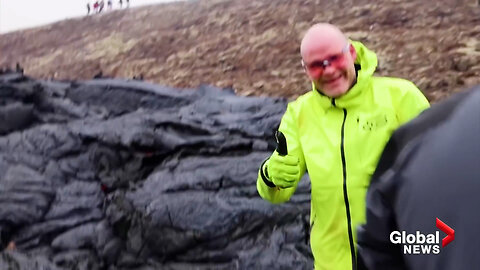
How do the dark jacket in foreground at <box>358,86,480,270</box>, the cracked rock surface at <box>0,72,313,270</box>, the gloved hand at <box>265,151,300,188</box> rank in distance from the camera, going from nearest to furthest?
the dark jacket in foreground at <box>358,86,480,270</box>, the gloved hand at <box>265,151,300,188</box>, the cracked rock surface at <box>0,72,313,270</box>

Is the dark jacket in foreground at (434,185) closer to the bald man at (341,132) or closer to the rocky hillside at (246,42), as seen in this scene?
the bald man at (341,132)

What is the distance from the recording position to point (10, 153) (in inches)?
265

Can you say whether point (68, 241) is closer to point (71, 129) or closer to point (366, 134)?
point (71, 129)

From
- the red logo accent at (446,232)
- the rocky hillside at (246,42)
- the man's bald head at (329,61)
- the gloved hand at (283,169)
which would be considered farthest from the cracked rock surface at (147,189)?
the red logo accent at (446,232)

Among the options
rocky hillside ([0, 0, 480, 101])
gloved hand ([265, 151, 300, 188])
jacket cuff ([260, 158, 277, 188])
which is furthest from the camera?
rocky hillside ([0, 0, 480, 101])

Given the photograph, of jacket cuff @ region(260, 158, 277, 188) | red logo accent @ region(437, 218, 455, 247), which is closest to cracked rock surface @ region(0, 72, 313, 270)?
jacket cuff @ region(260, 158, 277, 188)

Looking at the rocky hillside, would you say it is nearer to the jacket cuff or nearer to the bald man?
the bald man

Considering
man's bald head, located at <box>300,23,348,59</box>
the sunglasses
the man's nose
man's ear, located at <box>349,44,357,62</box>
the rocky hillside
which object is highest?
the rocky hillside

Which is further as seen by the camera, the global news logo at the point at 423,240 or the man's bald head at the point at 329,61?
the man's bald head at the point at 329,61

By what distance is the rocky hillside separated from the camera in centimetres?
905

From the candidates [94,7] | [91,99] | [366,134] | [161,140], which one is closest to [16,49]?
[94,7]

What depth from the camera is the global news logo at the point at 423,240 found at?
0.79m

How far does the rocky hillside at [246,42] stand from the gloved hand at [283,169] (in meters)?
5.27

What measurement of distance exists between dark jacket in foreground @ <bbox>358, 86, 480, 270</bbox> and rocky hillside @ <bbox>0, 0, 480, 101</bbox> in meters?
6.54
